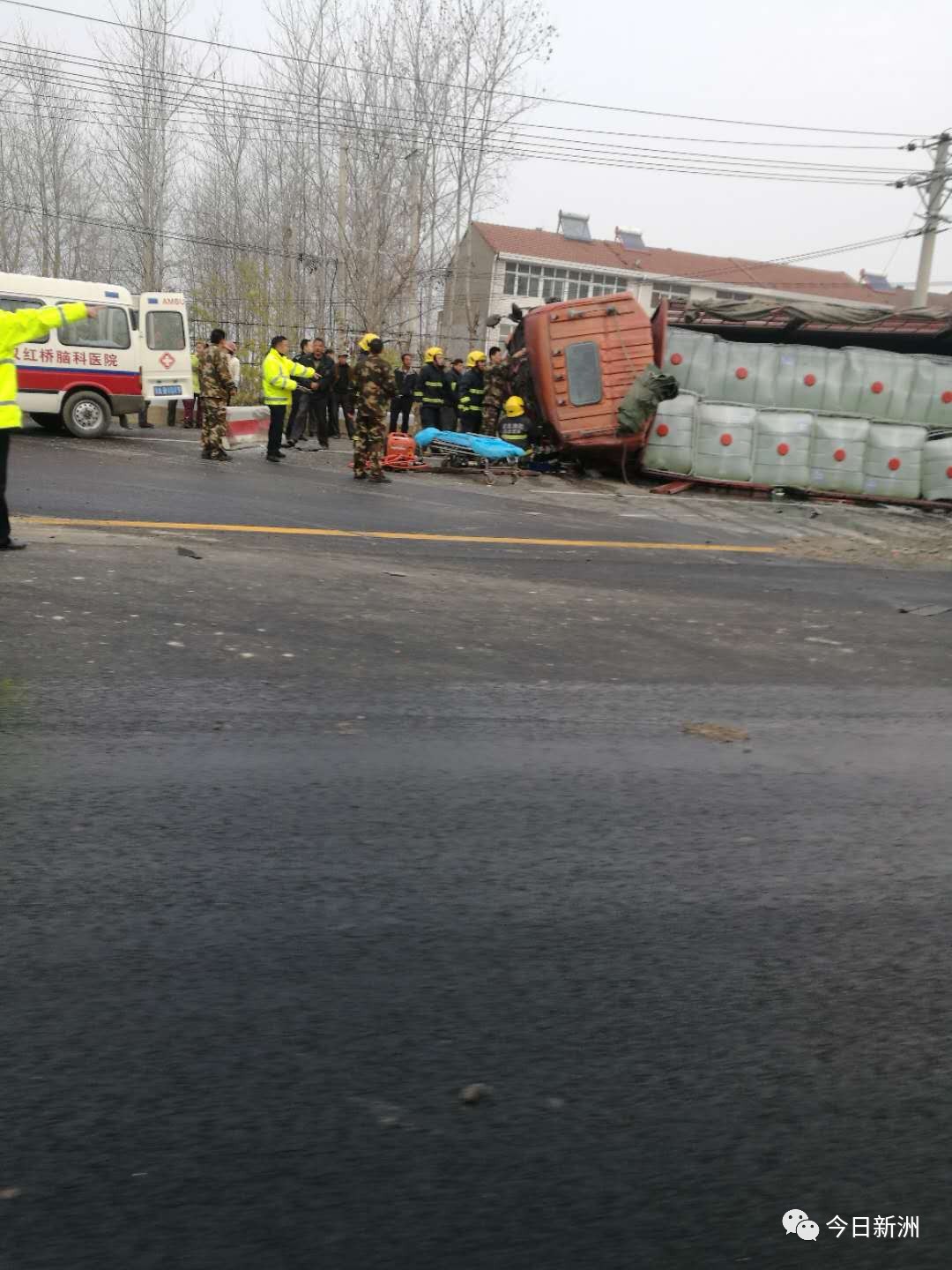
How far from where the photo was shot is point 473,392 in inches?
769

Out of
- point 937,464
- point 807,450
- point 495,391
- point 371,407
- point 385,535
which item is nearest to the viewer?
point 385,535

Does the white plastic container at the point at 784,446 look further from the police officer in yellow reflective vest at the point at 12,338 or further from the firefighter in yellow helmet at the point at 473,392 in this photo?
the police officer in yellow reflective vest at the point at 12,338

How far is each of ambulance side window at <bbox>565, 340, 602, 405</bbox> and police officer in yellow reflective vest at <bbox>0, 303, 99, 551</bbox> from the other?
10.9 m

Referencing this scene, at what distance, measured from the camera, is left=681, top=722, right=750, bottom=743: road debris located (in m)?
4.74

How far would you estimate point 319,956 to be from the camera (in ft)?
8.84

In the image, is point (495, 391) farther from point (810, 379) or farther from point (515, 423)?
point (810, 379)

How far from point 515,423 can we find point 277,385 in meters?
4.03

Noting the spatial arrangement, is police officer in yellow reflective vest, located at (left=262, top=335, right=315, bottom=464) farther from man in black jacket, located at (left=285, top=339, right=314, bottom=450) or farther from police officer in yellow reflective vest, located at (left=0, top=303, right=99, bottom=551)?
police officer in yellow reflective vest, located at (left=0, top=303, right=99, bottom=551)

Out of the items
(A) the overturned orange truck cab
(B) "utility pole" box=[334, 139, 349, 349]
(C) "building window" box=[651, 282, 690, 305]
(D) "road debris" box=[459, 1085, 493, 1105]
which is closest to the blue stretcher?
(A) the overturned orange truck cab

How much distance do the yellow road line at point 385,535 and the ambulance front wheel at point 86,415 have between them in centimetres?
1010

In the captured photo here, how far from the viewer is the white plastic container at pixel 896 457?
16.7 m

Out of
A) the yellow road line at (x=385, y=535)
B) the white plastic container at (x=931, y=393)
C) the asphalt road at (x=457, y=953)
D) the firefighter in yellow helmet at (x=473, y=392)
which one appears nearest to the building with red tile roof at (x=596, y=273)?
the firefighter in yellow helmet at (x=473, y=392)

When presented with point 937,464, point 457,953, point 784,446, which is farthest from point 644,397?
point 457,953

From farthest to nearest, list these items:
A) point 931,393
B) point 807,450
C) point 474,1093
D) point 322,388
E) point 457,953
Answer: point 322,388
point 807,450
point 931,393
point 457,953
point 474,1093
